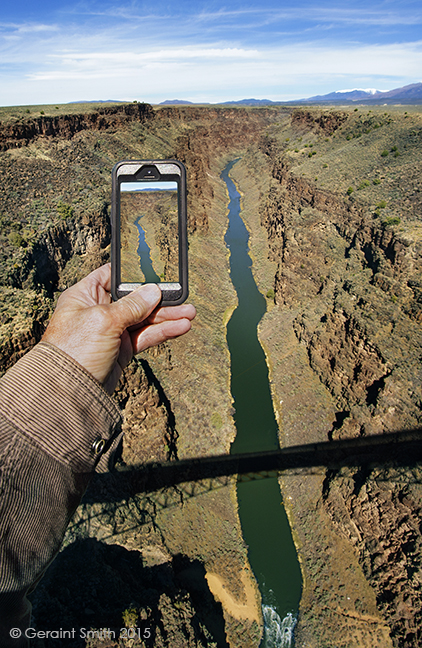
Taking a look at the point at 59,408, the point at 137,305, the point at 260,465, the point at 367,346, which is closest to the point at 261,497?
the point at 260,465

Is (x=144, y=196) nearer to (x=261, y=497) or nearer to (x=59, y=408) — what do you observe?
(x=59, y=408)

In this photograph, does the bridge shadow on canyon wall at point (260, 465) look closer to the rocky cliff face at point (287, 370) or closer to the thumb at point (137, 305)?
the rocky cliff face at point (287, 370)

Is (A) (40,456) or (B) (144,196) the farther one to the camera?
(B) (144,196)

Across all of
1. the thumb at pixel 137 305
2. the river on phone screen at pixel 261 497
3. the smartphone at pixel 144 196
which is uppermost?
the smartphone at pixel 144 196

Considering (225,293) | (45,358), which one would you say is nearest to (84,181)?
(225,293)

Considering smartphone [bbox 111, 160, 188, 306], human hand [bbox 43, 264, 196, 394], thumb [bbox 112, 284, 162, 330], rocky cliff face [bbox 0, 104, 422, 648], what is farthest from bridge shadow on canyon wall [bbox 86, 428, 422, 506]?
thumb [bbox 112, 284, 162, 330]

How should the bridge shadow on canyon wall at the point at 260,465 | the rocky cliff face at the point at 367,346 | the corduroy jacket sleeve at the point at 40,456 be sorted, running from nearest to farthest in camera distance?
the corduroy jacket sleeve at the point at 40,456 < the rocky cliff face at the point at 367,346 < the bridge shadow on canyon wall at the point at 260,465

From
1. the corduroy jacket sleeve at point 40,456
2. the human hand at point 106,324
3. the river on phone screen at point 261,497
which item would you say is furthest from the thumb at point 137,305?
the river on phone screen at point 261,497
